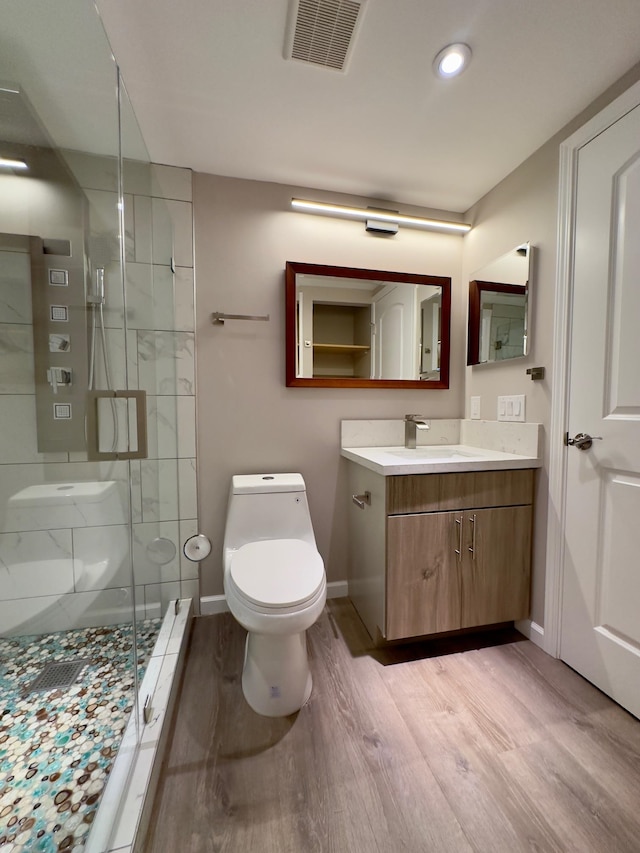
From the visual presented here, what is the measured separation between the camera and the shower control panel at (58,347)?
1.21 m

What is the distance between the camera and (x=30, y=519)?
1212 mm

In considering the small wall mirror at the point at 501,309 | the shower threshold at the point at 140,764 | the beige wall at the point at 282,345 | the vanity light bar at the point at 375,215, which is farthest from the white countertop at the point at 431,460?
the vanity light bar at the point at 375,215

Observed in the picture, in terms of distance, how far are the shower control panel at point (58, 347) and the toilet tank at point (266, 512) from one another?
663 millimetres

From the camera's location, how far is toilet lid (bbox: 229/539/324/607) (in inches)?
43.9

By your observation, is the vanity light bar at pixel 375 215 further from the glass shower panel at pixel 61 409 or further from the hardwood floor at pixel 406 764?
the hardwood floor at pixel 406 764

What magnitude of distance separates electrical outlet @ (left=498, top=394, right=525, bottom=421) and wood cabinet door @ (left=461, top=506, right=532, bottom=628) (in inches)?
17.2

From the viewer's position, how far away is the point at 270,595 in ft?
3.66

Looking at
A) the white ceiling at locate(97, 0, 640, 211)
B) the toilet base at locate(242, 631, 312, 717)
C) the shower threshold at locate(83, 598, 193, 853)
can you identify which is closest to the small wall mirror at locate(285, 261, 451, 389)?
the white ceiling at locate(97, 0, 640, 211)

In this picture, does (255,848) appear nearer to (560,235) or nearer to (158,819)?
(158,819)

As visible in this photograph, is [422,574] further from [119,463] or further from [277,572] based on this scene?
[119,463]

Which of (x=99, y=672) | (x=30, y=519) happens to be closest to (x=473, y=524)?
(x=99, y=672)

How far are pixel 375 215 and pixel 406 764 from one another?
229cm

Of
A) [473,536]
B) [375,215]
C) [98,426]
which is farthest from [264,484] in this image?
[375,215]

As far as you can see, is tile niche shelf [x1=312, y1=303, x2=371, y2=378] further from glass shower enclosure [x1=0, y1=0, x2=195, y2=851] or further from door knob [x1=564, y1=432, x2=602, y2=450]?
door knob [x1=564, y1=432, x2=602, y2=450]
